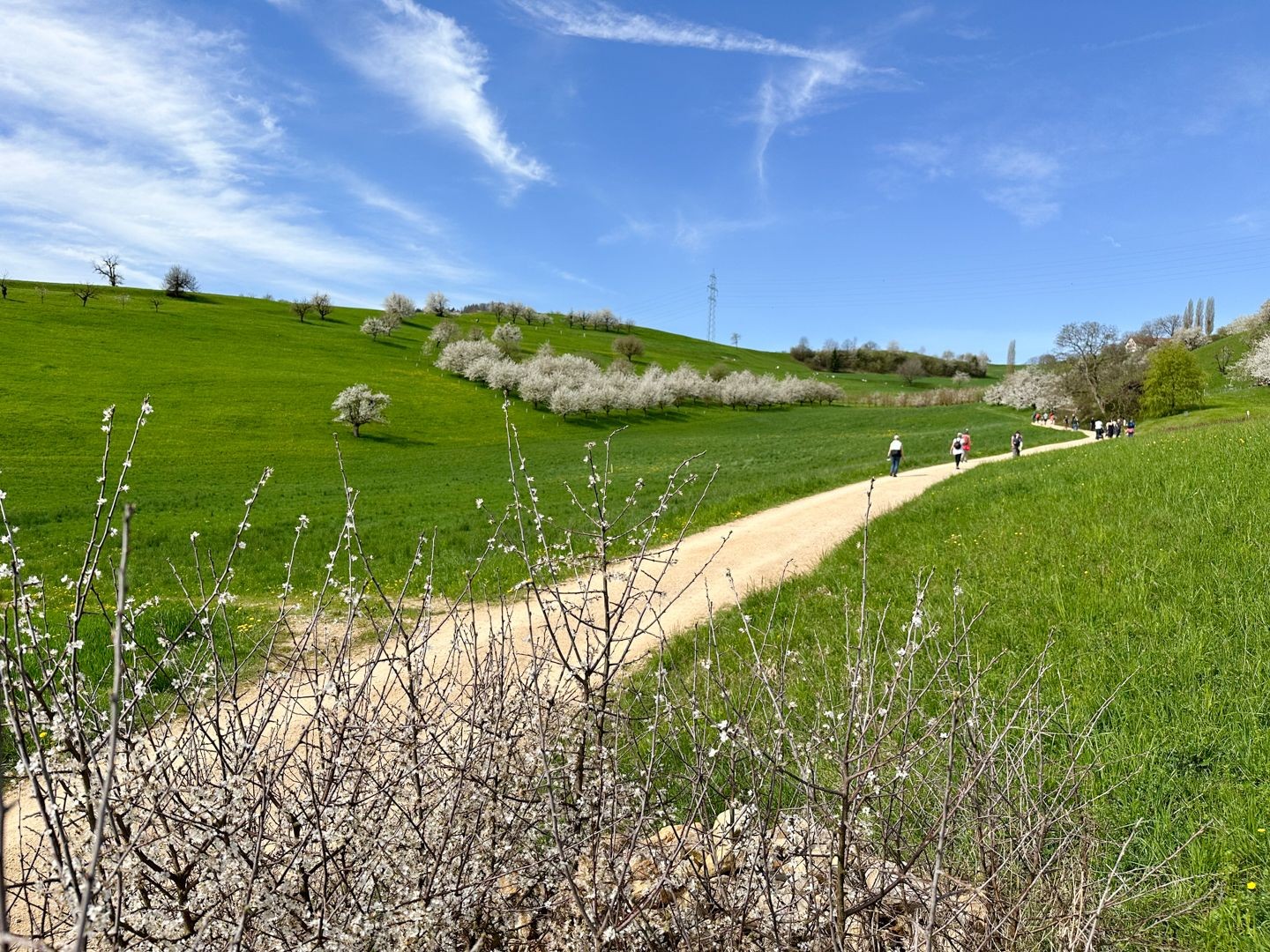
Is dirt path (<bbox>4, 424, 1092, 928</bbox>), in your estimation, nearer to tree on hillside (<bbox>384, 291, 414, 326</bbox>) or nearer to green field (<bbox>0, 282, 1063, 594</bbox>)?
green field (<bbox>0, 282, 1063, 594</bbox>)

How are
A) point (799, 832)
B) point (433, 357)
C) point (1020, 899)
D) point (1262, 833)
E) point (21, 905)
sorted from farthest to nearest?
point (433, 357) → point (21, 905) → point (1262, 833) → point (799, 832) → point (1020, 899)

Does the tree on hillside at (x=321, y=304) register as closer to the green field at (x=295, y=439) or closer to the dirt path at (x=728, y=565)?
the green field at (x=295, y=439)

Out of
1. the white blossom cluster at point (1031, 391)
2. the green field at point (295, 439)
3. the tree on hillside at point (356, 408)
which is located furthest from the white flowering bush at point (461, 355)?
the white blossom cluster at point (1031, 391)

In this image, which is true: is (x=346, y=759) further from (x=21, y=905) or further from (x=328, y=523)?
(x=328, y=523)

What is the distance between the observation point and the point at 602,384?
233 ft

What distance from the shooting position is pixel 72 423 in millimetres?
42625

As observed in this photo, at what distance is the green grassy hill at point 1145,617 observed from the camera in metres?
3.77

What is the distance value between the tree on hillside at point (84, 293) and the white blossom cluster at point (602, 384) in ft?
131

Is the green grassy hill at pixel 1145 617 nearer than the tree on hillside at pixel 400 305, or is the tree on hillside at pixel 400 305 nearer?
the green grassy hill at pixel 1145 617

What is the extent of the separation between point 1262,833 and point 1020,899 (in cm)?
236

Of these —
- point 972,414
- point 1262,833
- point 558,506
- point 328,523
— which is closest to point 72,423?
point 328,523

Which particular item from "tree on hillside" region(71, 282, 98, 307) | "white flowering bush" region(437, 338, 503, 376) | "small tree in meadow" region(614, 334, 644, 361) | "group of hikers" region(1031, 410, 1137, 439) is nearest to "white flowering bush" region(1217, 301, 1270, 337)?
"group of hikers" region(1031, 410, 1137, 439)

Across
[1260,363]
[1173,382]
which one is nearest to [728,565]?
[1173,382]

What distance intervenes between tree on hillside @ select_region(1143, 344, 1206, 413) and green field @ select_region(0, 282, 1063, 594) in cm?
962
